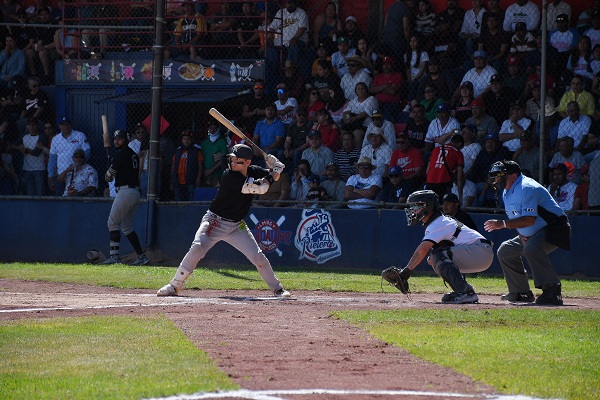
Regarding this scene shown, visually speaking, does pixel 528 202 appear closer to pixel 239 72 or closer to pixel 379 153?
pixel 379 153

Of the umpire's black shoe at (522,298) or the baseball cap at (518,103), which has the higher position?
the baseball cap at (518,103)

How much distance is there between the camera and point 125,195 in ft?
56.2

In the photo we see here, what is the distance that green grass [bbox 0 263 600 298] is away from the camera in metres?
13.5

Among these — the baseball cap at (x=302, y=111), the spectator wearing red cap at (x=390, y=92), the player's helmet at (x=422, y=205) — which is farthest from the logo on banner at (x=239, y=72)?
the player's helmet at (x=422, y=205)

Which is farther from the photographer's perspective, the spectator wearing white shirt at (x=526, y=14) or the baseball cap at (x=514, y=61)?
the spectator wearing white shirt at (x=526, y=14)

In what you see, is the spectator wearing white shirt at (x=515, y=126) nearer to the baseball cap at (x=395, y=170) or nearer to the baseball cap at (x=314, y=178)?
the baseball cap at (x=395, y=170)

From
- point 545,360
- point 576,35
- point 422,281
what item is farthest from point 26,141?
point 545,360

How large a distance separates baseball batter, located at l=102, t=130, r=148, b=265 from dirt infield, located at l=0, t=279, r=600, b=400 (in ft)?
10.7

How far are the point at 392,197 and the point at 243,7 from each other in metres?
5.99

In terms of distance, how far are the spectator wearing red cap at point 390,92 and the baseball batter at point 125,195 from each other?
4.76 m

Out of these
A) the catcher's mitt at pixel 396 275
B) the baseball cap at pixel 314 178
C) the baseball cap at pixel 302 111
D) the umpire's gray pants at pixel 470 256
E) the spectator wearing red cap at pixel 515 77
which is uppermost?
the spectator wearing red cap at pixel 515 77

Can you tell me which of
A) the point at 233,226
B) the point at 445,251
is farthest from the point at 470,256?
the point at 233,226

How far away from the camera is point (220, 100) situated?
65.6ft

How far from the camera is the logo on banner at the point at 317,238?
55.0 ft
